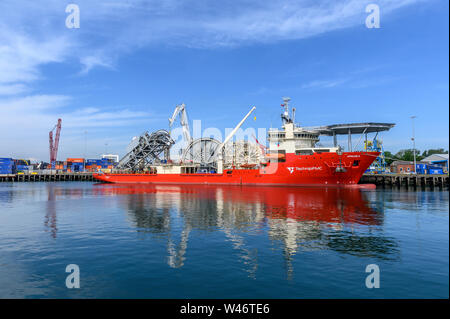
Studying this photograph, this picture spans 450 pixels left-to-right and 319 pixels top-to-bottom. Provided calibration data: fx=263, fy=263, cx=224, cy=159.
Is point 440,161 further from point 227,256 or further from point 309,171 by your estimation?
point 227,256

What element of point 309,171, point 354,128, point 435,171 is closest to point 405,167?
point 435,171

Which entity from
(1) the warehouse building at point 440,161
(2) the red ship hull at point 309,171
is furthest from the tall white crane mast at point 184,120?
(1) the warehouse building at point 440,161

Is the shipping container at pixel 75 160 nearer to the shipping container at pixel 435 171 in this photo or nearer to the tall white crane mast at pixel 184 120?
the tall white crane mast at pixel 184 120

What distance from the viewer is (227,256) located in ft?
38.5

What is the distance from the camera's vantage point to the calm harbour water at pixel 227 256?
8.62 m

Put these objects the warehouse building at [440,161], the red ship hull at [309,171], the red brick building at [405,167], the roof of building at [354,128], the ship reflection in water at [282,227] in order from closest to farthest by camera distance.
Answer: the ship reflection in water at [282,227] < the red ship hull at [309,171] < the roof of building at [354,128] < the warehouse building at [440,161] < the red brick building at [405,167]

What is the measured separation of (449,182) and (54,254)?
7026 cm

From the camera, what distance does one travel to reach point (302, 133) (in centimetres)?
5394

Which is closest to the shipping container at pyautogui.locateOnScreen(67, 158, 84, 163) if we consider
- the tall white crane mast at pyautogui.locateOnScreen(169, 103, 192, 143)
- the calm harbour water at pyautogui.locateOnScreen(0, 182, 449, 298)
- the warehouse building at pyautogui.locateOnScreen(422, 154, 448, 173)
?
the tall white crane mast at pyautogui.locateOnScreen(169, 103, 192, 143)

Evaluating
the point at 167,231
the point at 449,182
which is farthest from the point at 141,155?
the point at 449,182

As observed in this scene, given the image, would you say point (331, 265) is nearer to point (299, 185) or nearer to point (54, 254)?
point (54, 254)

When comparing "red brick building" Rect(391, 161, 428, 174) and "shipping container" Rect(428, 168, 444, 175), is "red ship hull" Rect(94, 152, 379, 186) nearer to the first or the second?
"shipping container" Rect(428, 168, 444, 175)
